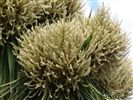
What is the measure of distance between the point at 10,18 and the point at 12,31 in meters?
0.08

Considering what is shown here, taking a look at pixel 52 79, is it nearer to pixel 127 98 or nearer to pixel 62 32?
pixel 62 32

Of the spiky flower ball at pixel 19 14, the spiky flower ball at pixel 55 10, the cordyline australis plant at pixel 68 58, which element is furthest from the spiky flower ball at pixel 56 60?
the spiky flower ball at pixel 55 10

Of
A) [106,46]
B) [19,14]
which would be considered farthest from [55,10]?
[106,46]

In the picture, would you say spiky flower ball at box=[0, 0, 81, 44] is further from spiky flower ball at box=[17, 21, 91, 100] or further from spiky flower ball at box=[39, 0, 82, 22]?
spiky flower ball at box=[17, 21, 91, 100]

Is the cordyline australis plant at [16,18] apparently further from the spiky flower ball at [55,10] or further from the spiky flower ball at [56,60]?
the spiky flower ball at [56,60]

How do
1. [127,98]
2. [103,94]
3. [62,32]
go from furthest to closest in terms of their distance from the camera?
[127,98] → [103,94] → [62,32]

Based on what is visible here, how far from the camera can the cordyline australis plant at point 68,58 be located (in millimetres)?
2225

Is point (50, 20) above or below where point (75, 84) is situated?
above

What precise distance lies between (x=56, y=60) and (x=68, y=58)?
0.06m

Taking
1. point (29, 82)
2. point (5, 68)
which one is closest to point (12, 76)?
point (5, 68)

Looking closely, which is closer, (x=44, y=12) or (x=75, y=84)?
(x=75, y=84)

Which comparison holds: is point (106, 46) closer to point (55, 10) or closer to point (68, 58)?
point (68, 58)

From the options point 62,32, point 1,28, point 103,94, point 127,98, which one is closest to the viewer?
point 62,32

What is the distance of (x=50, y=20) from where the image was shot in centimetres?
269
